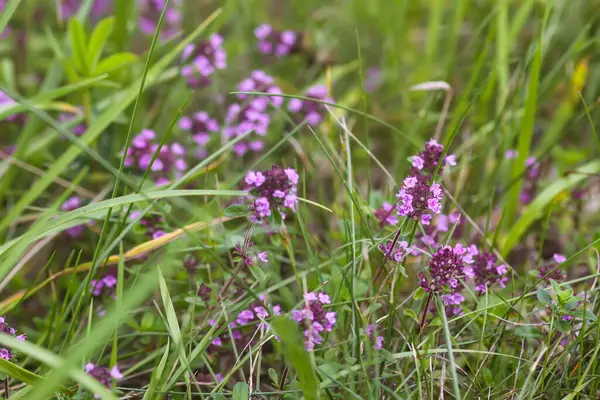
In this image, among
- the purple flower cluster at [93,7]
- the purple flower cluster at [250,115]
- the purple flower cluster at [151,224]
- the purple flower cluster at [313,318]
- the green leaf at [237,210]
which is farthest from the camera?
the purple flower cluster at [93,7]

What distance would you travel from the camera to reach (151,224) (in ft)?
5.84

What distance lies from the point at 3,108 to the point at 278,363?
3.70 feet

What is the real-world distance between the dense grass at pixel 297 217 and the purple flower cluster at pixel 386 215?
1 centimetres

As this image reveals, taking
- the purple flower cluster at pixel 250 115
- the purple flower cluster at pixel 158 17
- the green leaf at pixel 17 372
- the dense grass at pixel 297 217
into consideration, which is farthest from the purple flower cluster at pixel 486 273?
the purple flower cluster at pixel 158 17

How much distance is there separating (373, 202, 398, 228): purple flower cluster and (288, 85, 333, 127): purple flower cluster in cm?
66

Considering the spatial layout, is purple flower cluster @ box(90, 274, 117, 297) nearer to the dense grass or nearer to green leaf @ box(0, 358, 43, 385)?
the dense grass

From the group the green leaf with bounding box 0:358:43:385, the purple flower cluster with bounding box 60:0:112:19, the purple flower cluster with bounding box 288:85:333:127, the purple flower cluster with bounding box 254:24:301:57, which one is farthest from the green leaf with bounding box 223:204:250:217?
the purple flower cluster with bounding box 60:0:112:19

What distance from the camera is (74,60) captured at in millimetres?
2025

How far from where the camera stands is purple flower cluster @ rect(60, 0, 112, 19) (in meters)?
3.26

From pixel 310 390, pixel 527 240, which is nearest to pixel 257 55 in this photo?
pixel 527 240

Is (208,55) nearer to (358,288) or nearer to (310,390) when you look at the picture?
(358,288)

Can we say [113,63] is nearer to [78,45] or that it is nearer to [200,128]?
[78,45]

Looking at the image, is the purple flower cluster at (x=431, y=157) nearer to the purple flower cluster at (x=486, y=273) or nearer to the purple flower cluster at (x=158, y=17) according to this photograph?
the purple flower cluster at (x=486, y=273)

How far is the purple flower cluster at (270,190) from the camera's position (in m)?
1.47
